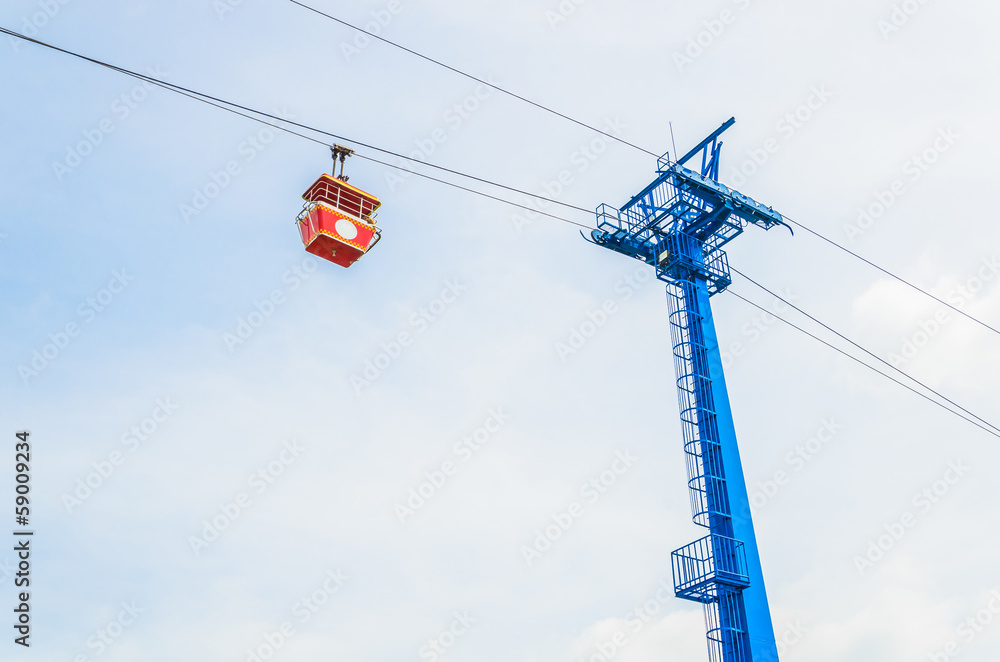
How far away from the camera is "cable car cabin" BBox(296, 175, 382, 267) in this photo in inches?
826

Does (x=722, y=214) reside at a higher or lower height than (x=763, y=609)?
higher

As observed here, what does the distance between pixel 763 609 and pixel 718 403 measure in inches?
256

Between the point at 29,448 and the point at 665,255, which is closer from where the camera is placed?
the point at 29,448

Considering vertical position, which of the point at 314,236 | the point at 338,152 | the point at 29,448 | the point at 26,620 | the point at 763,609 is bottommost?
the point at 26,620

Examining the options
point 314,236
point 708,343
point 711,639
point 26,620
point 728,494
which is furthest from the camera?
point 708,343

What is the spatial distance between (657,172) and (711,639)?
50.4ft

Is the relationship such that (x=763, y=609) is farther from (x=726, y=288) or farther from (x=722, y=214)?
(x=722, y=214)

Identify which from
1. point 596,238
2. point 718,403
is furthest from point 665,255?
point 718,403

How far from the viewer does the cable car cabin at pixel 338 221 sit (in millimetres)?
20969

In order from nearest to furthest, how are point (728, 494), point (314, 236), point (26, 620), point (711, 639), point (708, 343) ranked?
point (314, 236), point (26, 620), point (711, 639), point (728, 494), point (708, 343)

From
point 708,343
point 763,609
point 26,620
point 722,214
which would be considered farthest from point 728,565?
point 26,620

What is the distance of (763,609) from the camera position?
91.9ft

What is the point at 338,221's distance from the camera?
69.2 feet

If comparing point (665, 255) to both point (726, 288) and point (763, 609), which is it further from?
point (763, 609)
